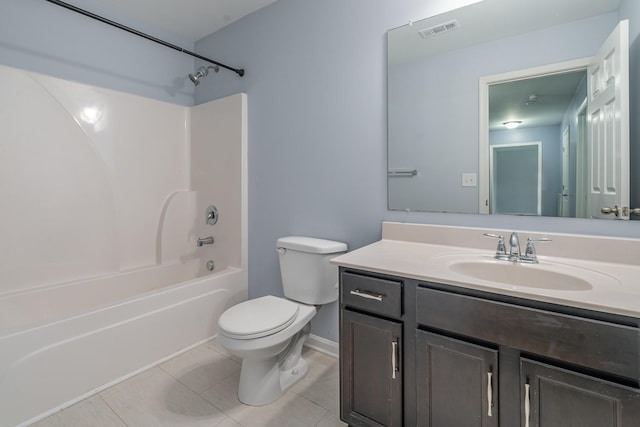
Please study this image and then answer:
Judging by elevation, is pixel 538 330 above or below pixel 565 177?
below

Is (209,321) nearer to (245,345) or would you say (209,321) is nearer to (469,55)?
(245,345)

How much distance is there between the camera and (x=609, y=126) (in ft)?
4.03

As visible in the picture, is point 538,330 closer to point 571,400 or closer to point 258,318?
point 571,400

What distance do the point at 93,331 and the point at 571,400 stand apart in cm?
207

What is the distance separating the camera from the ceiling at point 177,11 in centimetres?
220

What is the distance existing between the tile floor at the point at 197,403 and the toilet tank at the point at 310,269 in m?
0.47

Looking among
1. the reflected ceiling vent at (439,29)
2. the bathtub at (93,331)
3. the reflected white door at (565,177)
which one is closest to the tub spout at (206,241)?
the bathtub at (93,331)

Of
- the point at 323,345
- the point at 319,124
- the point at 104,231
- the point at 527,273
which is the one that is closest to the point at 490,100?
the point at 527,273

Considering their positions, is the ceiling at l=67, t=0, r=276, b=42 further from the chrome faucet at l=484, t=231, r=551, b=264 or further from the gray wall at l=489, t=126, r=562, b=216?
the chrome faucet at l=484, t=231, r=551, b=264

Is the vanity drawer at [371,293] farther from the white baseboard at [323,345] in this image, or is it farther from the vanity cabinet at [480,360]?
the white baseboard at [323,345]

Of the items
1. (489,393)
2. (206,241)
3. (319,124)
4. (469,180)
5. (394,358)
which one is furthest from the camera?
(206,241)

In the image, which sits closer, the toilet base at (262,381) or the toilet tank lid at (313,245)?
the toilet base at (262,381)

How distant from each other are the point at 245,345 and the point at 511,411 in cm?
106

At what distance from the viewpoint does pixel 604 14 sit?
122 cm
